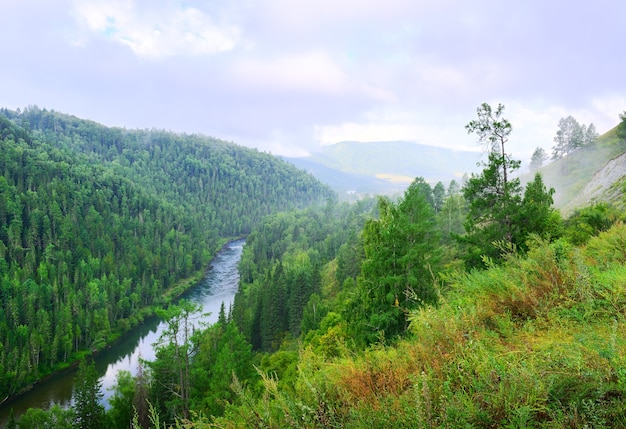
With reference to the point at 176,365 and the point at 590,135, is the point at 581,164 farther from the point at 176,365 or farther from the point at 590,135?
the point at 176,365

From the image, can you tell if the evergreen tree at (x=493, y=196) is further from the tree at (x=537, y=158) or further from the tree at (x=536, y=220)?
the tree at (x=537, y=158)

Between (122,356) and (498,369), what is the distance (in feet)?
227

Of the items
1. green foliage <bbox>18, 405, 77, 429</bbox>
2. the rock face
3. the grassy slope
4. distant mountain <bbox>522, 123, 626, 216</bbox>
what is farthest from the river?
the grassy slope

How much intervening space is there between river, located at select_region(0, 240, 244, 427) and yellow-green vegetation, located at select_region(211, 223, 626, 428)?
22.0 meters

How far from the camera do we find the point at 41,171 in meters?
119

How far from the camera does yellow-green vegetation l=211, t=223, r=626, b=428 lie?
3.47 m

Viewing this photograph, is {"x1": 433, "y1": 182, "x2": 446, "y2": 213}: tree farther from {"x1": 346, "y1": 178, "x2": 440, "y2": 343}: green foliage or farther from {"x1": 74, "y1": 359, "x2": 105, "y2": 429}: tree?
{"x1": 74, "y1": 359, "x2": 105, "y2": 429}: tree

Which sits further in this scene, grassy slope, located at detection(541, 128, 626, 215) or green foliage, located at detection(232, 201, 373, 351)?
grassy slope, located at detection(541, 128, 626, 215)

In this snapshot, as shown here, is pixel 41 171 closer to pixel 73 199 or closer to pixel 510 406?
pixel 73 199

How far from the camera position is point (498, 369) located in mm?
3783

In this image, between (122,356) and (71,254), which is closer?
(122,356)

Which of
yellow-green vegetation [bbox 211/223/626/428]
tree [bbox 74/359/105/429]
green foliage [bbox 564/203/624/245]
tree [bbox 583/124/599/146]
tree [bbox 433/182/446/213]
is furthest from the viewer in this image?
tree [bbox 583/124/599/146]

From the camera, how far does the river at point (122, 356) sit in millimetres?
46094

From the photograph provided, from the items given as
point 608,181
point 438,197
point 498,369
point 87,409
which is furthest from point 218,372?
point 438,197
